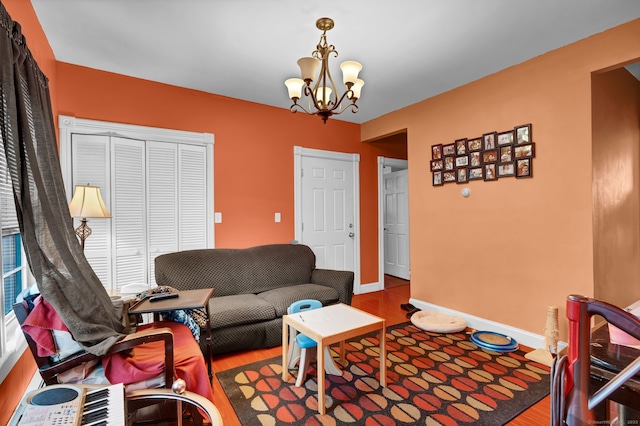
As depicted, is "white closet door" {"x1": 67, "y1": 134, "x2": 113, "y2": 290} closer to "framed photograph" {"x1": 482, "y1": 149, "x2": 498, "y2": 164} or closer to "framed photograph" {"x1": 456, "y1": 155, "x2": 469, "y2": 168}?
"framed photograph" {"x1": 456, "y1": 155, "x2": 469, "y2": 168}

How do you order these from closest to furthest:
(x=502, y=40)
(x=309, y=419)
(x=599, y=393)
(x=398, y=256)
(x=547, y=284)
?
(x=599, y=393)
(x=309, y=419)
(x=502, y=40)
(x=547, y=284)
(x=398, y=256)

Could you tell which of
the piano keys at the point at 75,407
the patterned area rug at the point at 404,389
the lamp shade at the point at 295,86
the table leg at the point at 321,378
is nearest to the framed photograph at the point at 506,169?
Answer: the patterned area rug at the point at 404,389

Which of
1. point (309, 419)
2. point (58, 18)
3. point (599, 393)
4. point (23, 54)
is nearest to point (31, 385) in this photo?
point (309, 419)

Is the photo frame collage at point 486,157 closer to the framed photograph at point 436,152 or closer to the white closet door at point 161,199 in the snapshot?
the framed photograph at point 436,152

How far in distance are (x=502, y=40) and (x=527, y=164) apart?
109 cm

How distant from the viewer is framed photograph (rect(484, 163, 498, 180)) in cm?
316

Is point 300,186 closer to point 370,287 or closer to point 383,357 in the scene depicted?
point 370,287

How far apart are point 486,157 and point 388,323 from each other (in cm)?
203

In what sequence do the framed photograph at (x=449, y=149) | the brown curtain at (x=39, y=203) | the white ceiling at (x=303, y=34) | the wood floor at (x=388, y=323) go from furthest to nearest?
the framed photograph at (x=449, y=149) → the white ceiling at (x=303, y=34) → the wood floor at (x=388, y=323) → the brown curtain at (x=39, y=203)

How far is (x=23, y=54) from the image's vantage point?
5.45 ft

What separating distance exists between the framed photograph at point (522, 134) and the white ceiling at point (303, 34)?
2.01 feet

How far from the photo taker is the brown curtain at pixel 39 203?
145cm

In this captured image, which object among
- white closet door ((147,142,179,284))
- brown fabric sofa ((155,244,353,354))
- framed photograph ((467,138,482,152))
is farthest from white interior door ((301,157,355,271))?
framed photograph ((467,138,482,152))

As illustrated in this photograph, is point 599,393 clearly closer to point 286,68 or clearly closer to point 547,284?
point 547,284
